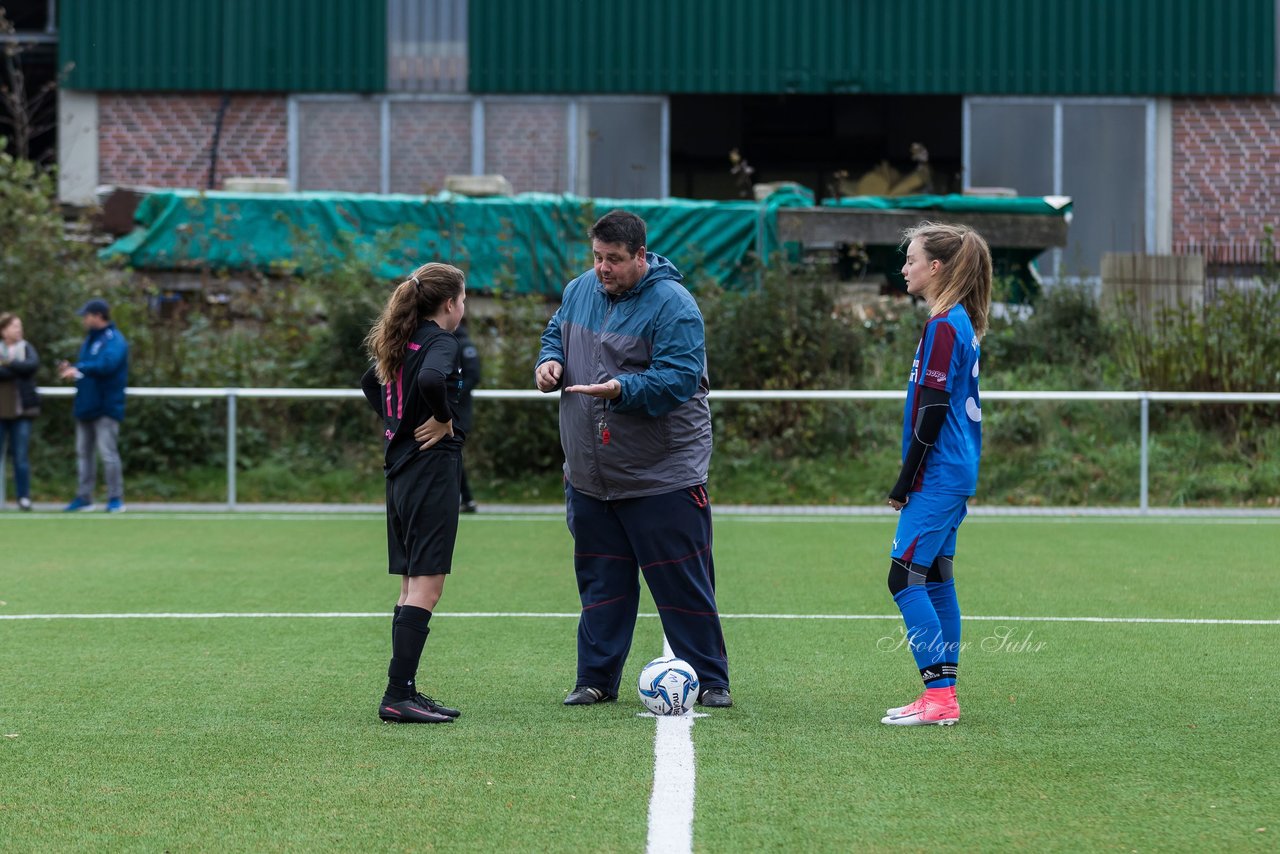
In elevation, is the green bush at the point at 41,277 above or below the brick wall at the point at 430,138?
below

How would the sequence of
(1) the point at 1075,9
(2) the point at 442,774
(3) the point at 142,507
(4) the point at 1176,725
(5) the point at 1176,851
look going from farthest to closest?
→ (1) the point at 1075,9 < (3) the point at 142,507 < (4) the point at 1176,725 < (2) the point at 442,774 < (5) the point at 1176,851

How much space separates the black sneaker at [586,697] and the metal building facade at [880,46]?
1846 cm

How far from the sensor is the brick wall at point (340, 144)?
24.0 metres

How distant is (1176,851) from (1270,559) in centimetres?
778

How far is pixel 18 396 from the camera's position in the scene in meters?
15.5

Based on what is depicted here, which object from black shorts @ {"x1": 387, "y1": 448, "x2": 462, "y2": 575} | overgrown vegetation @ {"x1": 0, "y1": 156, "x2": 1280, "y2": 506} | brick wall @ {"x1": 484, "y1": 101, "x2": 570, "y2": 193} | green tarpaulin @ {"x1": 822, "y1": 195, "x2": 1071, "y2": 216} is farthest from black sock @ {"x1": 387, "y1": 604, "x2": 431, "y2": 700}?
brick wall @ {"x1": 484, "y1": 101, "x2": 570, "y2": 193}

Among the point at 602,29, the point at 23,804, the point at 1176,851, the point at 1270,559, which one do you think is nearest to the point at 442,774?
the point at 23,804

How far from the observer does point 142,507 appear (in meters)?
15.7

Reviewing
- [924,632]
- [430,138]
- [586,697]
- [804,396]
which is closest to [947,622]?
[924,632]

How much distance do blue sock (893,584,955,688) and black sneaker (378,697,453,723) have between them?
167 cm

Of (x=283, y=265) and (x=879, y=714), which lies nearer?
(x=879, y=714)

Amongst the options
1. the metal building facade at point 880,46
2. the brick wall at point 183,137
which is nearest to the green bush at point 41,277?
the brick wall at point 183,137

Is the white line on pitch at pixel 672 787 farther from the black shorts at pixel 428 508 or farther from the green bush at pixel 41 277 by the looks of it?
the green bush at pixel 41 277

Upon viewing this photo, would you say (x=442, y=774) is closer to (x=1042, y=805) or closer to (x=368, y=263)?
(x=1042, y=805)
